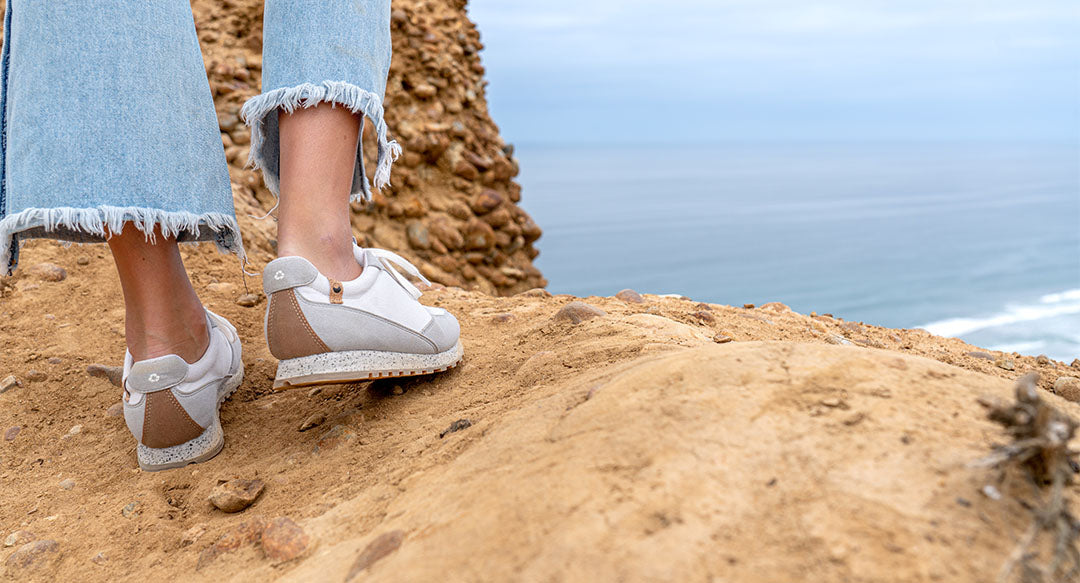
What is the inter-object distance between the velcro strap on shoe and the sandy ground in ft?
0.97

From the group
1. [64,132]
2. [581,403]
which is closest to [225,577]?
[581,403]

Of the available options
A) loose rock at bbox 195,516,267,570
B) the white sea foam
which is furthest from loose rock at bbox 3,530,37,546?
the white sea foam

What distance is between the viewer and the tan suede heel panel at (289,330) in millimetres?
1246

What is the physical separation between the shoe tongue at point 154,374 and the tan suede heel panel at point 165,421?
2cm

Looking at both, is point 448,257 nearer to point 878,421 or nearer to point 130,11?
point 130,11

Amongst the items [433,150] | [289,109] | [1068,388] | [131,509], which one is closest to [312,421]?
[131,509]

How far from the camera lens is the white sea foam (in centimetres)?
395

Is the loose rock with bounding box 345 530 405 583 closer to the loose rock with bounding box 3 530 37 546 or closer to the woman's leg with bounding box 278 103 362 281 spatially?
the woman's leg with bounding box 278 103 362 281

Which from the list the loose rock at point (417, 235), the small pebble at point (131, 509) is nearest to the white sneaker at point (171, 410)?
the small pebble at point (131, 509)

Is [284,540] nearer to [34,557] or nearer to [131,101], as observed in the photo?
[34,557]

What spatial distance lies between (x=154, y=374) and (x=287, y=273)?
13.8 inches

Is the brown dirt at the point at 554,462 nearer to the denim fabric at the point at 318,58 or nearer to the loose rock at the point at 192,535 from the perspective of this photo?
the loose rock at the point at 192,535

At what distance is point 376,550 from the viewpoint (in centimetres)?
81

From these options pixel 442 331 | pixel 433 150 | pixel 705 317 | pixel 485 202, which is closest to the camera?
pixel 442 331
